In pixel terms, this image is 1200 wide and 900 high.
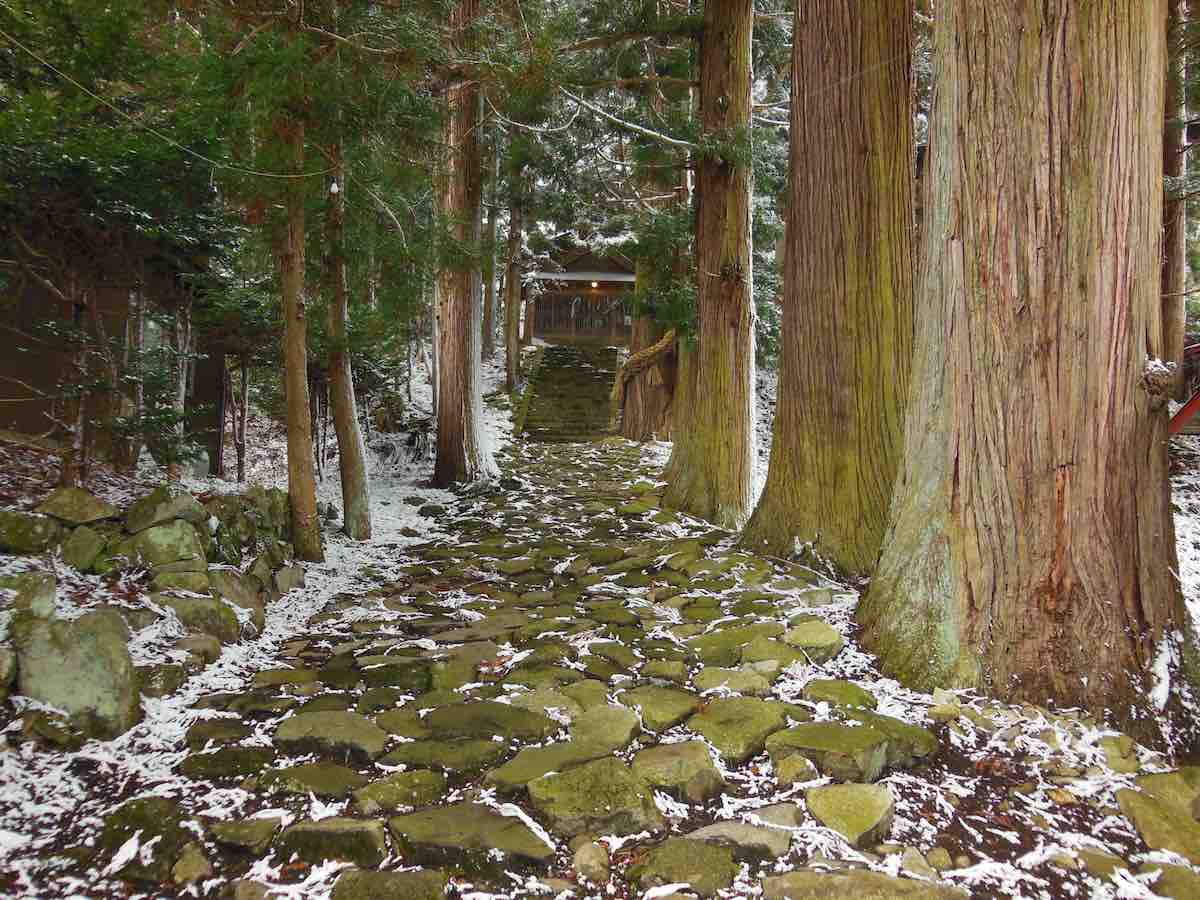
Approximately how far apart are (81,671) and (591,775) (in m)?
2.00

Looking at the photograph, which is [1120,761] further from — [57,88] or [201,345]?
[201,345]

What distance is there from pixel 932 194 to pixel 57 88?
19.0 ft

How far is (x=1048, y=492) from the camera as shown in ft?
9.32

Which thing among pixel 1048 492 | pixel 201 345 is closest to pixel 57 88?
pixel 201 345

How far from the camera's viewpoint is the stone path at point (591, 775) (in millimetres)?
1976

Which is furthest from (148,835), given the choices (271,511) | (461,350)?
(461,350)

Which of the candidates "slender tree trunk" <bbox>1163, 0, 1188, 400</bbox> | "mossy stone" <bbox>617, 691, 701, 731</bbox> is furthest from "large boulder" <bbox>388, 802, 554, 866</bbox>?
"slender tree trunk" <bbox>1163, 0, 1188, 400</bbox>

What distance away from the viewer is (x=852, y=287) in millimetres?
5027

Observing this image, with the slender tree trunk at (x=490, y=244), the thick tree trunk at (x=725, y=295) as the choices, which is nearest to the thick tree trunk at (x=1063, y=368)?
the thick tree trunk at (x=725, y=295)

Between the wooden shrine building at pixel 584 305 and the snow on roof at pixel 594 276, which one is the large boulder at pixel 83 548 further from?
the snow on roof at pixel 594 276

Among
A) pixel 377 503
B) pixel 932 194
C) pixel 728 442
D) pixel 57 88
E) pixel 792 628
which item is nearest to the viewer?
pixel 932 194

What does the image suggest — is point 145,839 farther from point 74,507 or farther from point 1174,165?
point 1174,165

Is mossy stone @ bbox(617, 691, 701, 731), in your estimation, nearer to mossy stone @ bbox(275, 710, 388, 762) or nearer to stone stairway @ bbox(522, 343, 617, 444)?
mossy stone @ bbox(275, 710, 388, 762)

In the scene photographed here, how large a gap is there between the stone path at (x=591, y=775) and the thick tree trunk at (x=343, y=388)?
2404mm
